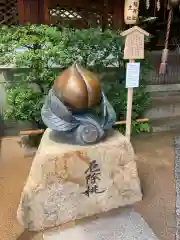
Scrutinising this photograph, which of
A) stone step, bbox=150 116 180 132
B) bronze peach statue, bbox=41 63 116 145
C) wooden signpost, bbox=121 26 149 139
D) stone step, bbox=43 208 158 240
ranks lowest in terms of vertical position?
stone step, bbox=43 208 158 240

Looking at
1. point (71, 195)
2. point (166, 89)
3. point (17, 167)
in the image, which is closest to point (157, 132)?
point (166, 89)

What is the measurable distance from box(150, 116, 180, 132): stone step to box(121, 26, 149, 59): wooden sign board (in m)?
1.80

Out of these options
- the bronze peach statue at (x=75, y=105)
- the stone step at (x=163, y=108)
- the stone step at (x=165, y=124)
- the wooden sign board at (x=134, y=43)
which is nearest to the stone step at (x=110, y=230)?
the bronze peach statue at (x=75, y=105)

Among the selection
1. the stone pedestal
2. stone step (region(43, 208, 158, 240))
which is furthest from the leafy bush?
stone step (region(43, 208, 158, 240))

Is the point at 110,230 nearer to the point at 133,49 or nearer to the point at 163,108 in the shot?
the point at 133,49

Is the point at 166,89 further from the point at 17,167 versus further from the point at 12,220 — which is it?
the point at 12,220

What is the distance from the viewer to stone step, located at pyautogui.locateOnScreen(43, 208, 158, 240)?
6.81 ft

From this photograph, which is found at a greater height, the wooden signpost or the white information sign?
the wooden signpost

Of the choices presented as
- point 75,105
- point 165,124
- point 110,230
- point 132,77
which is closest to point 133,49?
point 132,77

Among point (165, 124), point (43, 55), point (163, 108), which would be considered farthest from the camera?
point (163, 108)

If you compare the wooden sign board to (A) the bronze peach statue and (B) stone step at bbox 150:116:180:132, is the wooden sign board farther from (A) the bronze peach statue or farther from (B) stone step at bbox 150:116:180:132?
(B) stone step at bbox 150:116:180:132

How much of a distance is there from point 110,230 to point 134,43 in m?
1.78

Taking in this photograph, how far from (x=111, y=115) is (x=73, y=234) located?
975 mm

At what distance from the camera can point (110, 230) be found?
2.14 metres
